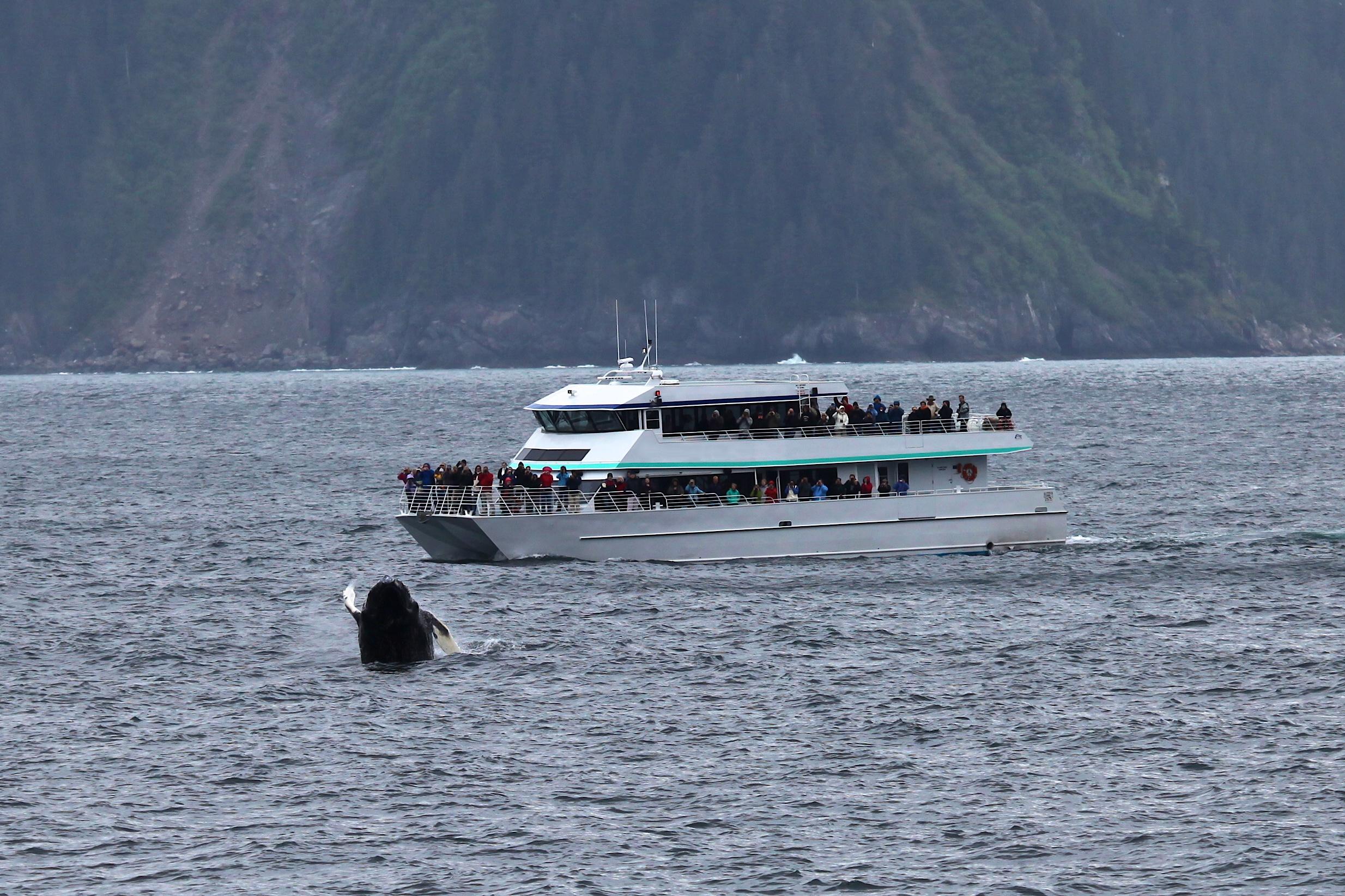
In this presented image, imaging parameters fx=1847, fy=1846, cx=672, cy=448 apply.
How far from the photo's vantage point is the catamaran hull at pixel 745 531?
173ft

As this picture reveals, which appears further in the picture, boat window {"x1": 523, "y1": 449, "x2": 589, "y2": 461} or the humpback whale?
boat window {"x1": 523, "y1": 449, "x2": 589, "y2": 461}

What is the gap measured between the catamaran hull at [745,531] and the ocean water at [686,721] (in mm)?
767

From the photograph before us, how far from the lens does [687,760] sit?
109 ft

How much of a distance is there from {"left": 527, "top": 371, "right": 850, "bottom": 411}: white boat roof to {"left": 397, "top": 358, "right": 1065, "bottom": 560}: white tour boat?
0.16ft

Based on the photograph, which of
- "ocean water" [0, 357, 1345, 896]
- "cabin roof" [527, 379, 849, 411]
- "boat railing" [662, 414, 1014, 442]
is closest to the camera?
"ocean water" [0, 357, 1345, 896]

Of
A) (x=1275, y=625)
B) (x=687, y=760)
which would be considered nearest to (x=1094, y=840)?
(x=687, y=760)

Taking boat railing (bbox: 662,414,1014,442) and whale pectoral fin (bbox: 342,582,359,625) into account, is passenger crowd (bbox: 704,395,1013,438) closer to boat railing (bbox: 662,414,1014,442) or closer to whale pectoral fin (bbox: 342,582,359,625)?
boat railing (bbox: 662,414,1014,442)

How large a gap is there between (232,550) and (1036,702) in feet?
110

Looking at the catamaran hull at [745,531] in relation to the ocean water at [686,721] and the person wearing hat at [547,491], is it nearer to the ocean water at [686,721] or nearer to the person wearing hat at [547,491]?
the person wearing hat at [547,491]

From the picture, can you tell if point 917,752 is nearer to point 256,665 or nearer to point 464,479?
point 256,665

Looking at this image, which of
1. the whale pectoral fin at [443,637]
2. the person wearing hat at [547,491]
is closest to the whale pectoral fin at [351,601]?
the whale pectoral fin at [443,637]

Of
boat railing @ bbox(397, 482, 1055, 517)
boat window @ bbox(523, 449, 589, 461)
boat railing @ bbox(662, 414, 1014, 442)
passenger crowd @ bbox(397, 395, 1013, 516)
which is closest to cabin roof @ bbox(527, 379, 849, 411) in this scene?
passenger crowd @ bbox(397, 395, 1013, 516)

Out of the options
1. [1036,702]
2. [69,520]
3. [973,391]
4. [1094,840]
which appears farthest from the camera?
[973,391]

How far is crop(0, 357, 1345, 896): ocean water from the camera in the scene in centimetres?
2833
